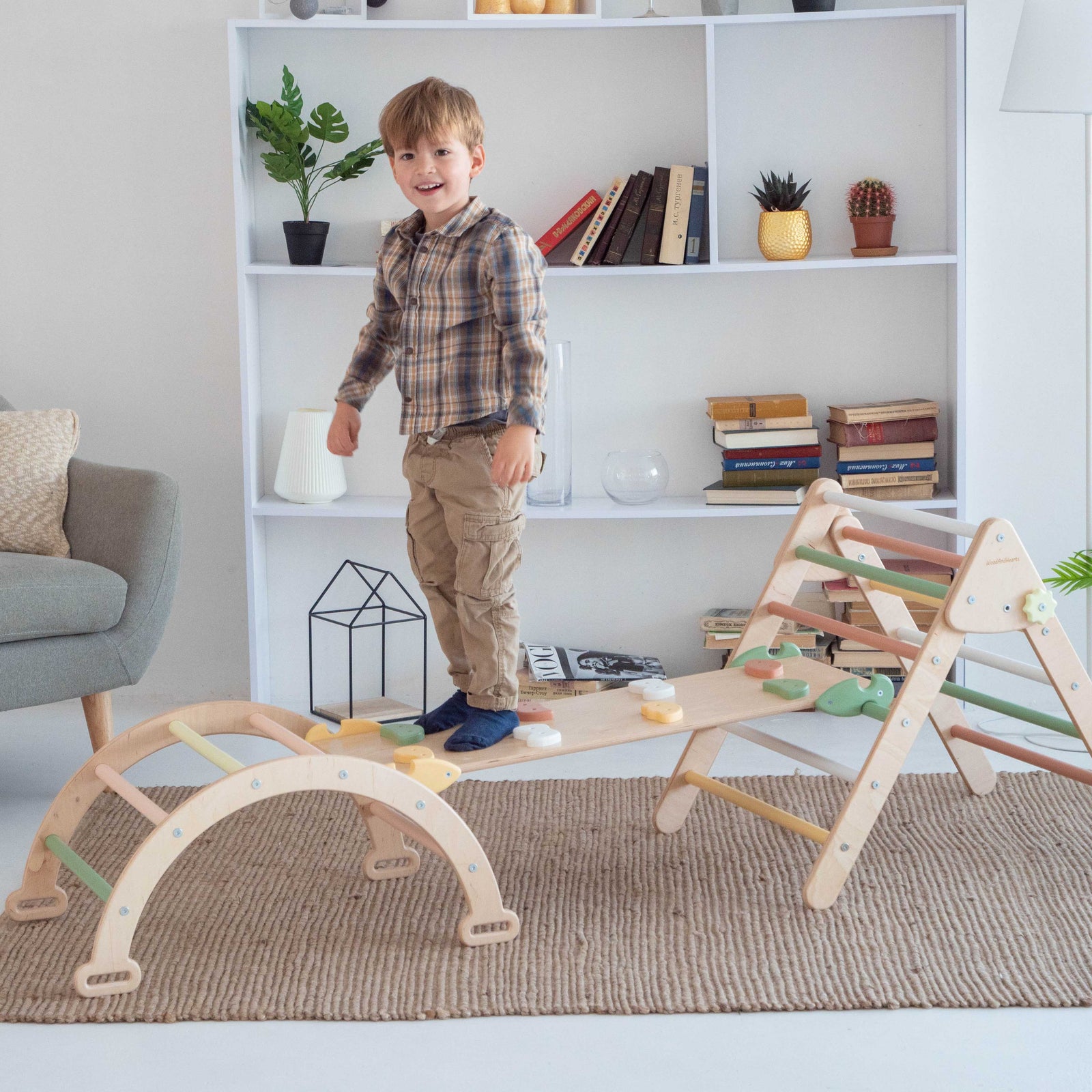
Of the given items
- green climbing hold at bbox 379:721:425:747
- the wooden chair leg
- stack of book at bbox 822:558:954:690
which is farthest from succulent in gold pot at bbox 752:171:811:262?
the wooden chair leg

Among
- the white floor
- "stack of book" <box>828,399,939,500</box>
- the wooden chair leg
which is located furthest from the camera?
"stack of book" <box>828,399,939,500</box>

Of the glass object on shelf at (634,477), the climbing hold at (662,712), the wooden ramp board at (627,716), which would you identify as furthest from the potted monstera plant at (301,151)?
the climbing hold at (662,712)

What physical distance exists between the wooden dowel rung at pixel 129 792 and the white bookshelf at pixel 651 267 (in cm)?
110

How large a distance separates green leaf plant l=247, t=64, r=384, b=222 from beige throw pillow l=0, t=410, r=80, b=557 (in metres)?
0.72

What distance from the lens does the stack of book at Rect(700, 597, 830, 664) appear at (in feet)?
9.65

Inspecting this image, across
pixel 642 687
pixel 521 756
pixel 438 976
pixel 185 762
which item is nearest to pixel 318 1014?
pixel 438 976

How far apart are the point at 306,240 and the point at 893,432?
136cm

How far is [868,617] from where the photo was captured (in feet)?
9.47

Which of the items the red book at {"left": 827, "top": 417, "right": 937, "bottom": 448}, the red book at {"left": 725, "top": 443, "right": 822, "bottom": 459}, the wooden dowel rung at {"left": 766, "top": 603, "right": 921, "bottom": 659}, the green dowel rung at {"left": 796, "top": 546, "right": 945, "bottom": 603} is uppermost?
the red book at {"left": 827, "top": 417, "right": 937, "bottom": 448}

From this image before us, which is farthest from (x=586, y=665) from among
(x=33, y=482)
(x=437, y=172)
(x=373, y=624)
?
(x=437, y=172)

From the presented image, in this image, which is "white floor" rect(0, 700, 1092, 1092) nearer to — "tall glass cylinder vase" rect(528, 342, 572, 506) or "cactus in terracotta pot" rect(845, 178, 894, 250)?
"tall glass cylinder vase" rect(528, 342, 572, 506)

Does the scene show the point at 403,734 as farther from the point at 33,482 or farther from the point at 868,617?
the point at 868,617

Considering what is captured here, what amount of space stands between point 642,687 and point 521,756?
0.30m

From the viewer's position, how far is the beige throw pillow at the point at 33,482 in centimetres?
255
